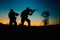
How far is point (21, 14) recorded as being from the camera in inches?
620

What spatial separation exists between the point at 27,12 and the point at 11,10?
1610mm
